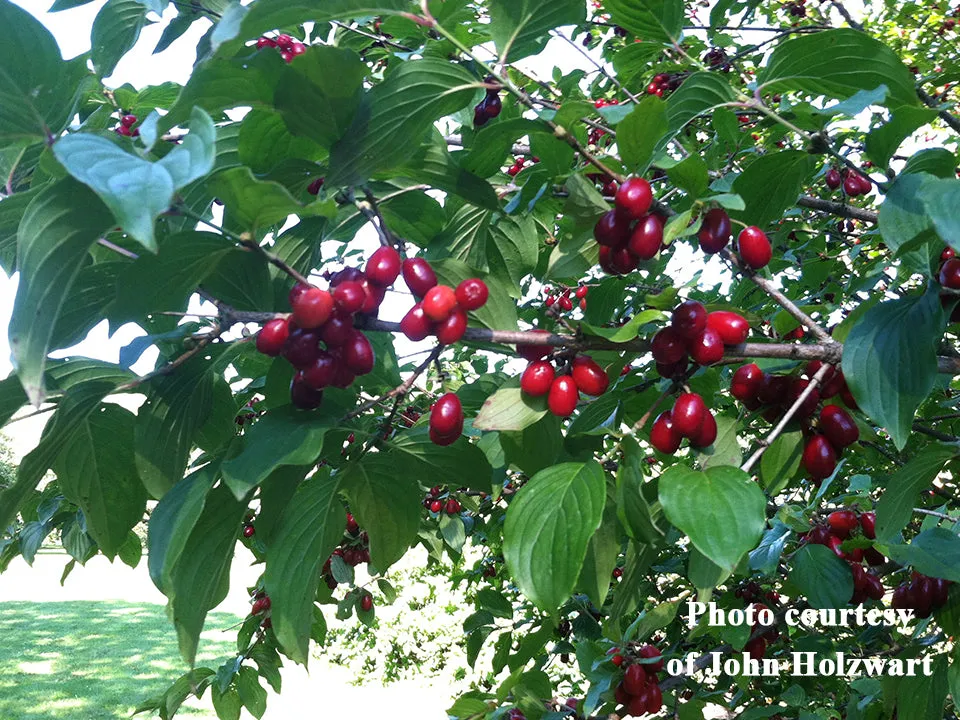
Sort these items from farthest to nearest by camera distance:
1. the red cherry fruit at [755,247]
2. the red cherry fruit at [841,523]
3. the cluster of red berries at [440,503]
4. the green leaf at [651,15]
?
the cluster of red berries at [440,503]
the red cherry fruit at [841,523]
the green leaf at [651,15]
the red cherry fruit at [755,247]

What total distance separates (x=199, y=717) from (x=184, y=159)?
30.5ft

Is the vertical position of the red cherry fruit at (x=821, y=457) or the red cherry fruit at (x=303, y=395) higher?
the red cherry fruit at (x=303, y=395)

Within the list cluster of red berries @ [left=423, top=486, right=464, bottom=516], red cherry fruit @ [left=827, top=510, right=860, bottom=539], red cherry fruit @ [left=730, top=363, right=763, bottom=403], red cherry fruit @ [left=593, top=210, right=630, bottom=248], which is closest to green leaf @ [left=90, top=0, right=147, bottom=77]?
red cherry fruit @ [left=593, top=210, right=630, bottom=248]

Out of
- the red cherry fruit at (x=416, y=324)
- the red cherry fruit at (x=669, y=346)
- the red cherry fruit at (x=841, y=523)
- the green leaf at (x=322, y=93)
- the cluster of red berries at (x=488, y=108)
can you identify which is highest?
the cluster of red berries at (x=488, y=108)

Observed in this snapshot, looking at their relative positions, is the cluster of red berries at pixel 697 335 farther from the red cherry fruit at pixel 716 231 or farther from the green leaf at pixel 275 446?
the green leaf at pixel 275 446

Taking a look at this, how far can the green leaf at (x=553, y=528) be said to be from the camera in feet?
3.44

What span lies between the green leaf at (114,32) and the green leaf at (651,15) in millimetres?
978

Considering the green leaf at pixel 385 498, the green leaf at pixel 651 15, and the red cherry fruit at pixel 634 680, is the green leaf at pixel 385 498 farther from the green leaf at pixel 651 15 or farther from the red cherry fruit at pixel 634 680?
the red cherry fruit at pixel 634 680

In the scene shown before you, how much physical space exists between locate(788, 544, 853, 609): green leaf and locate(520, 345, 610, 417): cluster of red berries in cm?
111

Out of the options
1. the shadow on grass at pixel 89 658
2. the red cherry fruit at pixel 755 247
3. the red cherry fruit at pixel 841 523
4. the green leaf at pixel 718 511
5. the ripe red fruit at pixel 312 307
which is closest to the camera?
the green leaf at pixel 718 511

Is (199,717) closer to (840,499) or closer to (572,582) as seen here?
(840,499)

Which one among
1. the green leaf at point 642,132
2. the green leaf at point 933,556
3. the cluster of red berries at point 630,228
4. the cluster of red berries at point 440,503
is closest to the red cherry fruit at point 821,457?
the green leaf at point 933,556

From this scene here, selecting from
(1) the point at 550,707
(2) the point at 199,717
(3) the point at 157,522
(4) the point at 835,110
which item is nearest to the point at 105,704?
(2) the point at 199,717

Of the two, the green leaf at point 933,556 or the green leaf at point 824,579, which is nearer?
the green leaf at point 933,556
